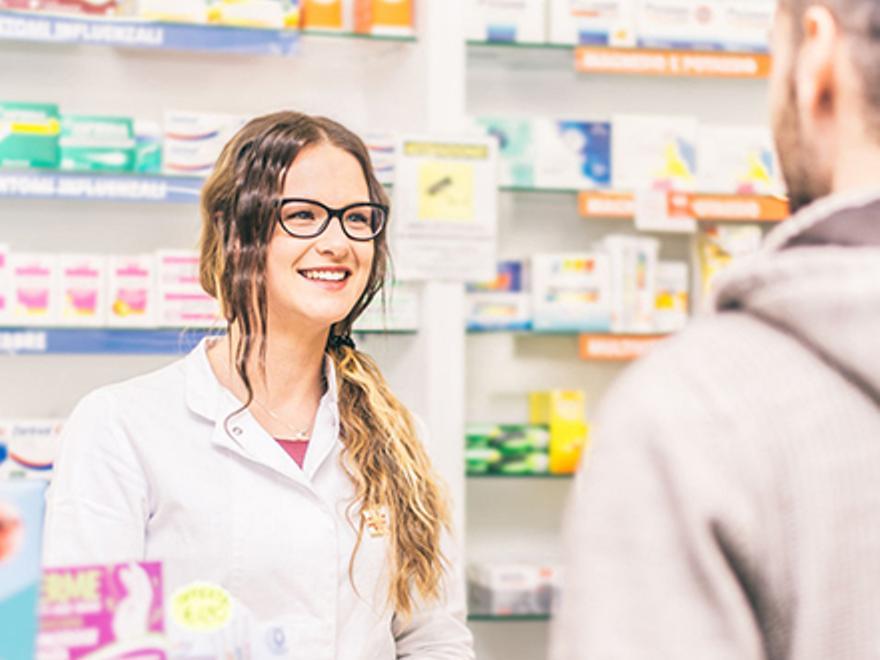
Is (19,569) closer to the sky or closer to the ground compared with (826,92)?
closer to the ground

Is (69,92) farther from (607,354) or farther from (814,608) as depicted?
(814,608)

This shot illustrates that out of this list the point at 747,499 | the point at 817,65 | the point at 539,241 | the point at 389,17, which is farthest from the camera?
the point at 539,241

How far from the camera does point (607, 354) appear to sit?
3744 millimetres

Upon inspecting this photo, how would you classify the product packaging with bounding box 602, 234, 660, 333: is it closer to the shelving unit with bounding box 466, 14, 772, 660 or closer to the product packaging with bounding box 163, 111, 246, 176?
the shelving unit with bounding box 466, 14, 772, 660

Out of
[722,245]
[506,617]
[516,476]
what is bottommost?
[506,617]

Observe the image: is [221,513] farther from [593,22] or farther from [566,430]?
[593,22]

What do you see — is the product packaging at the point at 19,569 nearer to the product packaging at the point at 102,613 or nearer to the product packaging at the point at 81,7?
the product packaging at the point at 102,613

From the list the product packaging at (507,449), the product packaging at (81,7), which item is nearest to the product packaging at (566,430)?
the product packaging at (507,449)

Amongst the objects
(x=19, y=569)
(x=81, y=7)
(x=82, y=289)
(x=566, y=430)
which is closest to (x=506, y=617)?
(x=566, y=430)

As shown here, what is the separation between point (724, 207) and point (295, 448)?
218 centimetres

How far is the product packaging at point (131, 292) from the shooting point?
3.35 meters

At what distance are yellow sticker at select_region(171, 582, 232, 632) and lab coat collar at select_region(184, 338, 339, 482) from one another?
2.25 ft

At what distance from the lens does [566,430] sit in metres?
Answer: 3.71

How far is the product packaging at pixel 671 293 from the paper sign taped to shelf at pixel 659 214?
137mm
